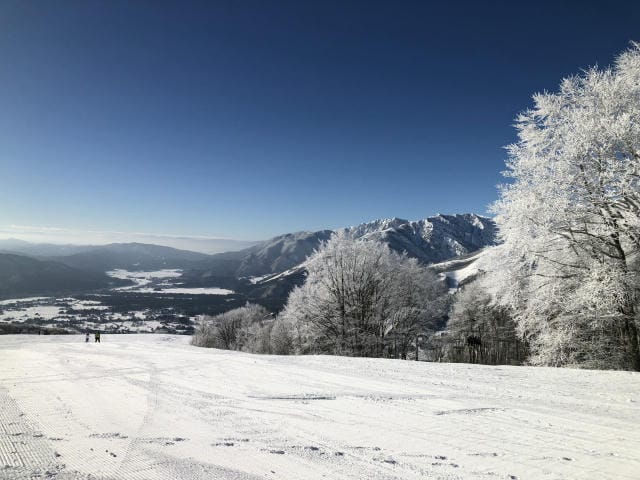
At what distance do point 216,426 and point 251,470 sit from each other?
88.6 inches

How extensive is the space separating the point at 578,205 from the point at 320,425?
569 inches

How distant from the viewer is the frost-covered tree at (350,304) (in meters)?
35.9

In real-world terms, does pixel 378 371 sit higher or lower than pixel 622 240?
lower

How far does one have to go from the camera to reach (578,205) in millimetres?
15641

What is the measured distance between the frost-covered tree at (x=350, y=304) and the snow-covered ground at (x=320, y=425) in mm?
23498

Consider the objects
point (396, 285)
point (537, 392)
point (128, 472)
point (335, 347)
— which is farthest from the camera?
point (396, 285)

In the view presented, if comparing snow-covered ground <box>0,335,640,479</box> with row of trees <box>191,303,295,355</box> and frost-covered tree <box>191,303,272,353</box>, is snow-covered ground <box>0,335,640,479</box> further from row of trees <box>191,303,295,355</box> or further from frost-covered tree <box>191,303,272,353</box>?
frost-covered tree <box>191,303,272,353</box>

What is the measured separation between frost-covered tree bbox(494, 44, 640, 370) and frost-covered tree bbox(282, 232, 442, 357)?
18.4 meters

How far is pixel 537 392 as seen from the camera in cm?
996

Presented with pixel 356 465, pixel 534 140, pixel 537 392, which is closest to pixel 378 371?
pixel 537 392

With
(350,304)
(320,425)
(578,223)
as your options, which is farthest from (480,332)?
(320,425)

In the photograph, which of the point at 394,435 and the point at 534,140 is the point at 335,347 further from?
the point at 394,435

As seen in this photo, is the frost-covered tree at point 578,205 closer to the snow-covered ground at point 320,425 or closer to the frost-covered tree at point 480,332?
the snow-covered ground at point 320,425

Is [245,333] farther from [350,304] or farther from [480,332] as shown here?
[350,304]
